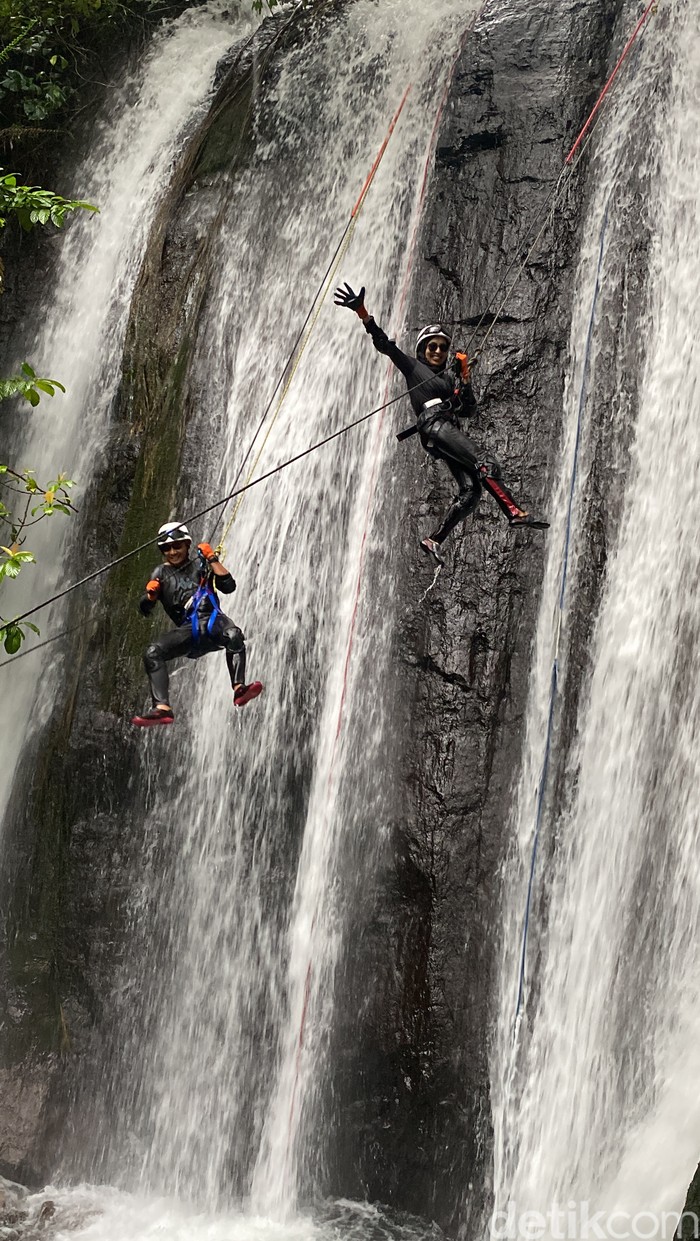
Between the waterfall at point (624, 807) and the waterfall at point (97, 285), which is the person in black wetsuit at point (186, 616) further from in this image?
the waterfall at point (97, 285)

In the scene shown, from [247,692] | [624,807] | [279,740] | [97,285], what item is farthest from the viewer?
[97,285]

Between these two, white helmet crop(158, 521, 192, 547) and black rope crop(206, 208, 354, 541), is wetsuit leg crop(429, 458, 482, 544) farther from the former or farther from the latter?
black rope crop(206, 208, 354, 541)

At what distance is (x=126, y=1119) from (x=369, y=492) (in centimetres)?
490

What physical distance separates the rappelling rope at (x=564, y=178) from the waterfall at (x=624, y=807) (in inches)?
8.8

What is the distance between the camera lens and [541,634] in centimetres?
795

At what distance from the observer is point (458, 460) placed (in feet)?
22.0

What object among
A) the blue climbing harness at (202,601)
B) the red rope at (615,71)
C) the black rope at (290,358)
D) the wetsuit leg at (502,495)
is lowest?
the blue climbing harness at (202,601)

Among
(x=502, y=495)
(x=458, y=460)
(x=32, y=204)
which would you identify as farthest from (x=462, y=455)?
(x=32, y=204)

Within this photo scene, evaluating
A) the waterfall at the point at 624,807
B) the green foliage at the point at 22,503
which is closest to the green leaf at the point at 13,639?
the green foliage at the point at 22,503

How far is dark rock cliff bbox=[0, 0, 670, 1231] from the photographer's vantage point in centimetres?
766

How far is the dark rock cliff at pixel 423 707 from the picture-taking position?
766 centimetres

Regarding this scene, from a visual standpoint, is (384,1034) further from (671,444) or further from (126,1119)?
(671,444)

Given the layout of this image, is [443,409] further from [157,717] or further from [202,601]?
[157,717]

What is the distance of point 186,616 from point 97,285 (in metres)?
5.04
